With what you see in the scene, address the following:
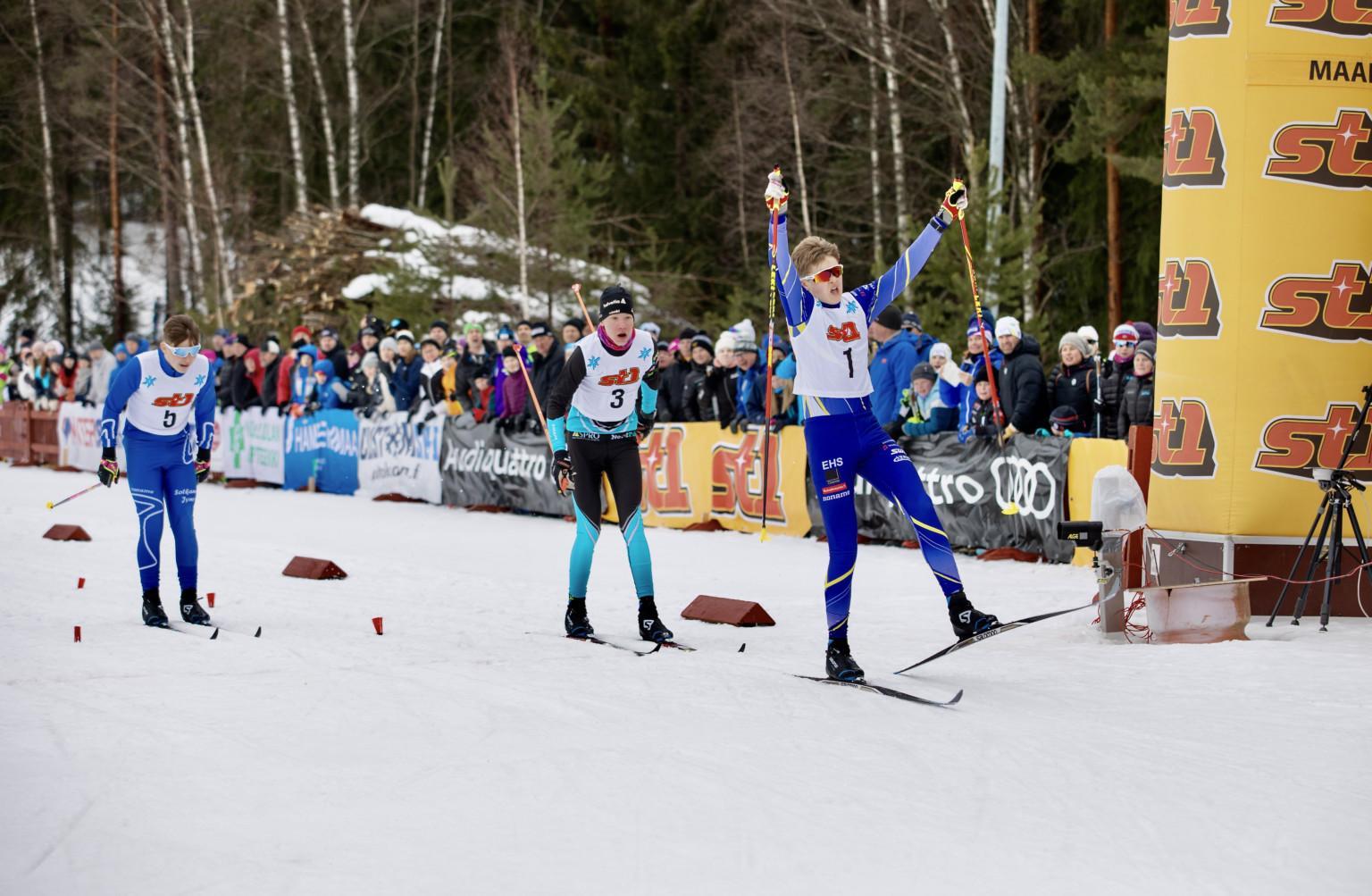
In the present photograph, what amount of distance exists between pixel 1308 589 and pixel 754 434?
6596 mm

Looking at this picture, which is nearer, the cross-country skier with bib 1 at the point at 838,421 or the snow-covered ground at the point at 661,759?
the snow-covered ground at the point at 661,759

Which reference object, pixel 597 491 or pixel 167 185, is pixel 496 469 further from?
pixel 167 185

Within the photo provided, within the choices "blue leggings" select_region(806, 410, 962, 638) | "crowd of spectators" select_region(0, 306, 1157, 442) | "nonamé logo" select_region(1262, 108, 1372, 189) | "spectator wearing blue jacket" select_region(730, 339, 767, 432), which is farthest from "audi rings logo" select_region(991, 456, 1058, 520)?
"blue leggings" select_region(806, 410, 962, 638)

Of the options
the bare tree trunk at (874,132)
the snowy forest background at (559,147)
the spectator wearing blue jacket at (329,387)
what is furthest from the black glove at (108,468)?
the bare tree trunk at (874,132)

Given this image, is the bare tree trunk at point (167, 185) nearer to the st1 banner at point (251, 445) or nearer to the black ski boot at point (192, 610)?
the st1 banner at point (251, 445)

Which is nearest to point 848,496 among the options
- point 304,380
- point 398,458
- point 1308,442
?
point 1308,442

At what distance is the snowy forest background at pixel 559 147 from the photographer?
969 inches

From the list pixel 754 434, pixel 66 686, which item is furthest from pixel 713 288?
pixel 66 686

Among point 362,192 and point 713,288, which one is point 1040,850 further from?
point 362,192

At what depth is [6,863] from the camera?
4504mm

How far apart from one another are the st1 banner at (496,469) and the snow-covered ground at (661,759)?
752 centimetres

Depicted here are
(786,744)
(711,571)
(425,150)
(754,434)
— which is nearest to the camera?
(786,744)

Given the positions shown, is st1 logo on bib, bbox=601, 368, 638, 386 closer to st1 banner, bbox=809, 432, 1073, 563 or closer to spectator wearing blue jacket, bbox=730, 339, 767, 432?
st1 banner, bbox=809, 432, 1073, 563

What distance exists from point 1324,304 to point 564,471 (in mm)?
4735
